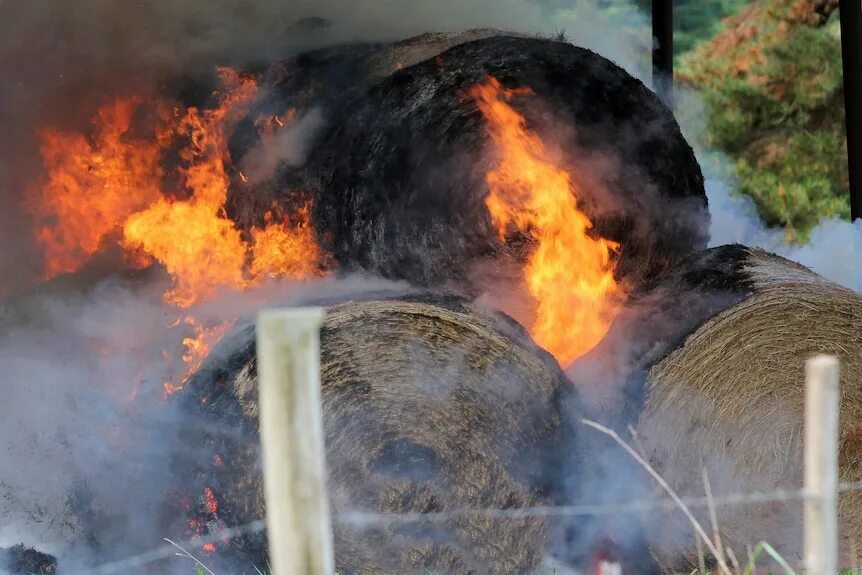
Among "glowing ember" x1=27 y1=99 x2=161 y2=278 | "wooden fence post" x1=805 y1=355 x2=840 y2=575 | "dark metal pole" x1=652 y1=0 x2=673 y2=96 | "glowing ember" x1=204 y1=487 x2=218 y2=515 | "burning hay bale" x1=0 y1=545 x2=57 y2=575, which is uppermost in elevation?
"dark metal pole" x1=652 y1=0 x2=673 y2=96

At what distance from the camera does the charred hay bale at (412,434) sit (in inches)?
148

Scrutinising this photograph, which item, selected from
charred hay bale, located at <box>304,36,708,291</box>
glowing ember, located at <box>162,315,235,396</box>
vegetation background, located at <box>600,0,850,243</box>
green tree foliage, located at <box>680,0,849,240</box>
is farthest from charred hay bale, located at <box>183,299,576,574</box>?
green tree foliage, located at <box>680,0,849,240</box>

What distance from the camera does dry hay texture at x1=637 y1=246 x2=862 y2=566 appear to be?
13.5ft

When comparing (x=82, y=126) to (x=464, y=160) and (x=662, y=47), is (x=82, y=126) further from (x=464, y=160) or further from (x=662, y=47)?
(x=662, y=47)

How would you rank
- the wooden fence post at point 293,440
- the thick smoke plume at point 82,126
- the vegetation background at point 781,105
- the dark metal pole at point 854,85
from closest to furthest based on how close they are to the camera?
1. the wooden fence post at point 293,440
2. the thick smoke plume at point 82,126
3. the dark metal pole at point 854,85
4. the vegetation background at point 781,105

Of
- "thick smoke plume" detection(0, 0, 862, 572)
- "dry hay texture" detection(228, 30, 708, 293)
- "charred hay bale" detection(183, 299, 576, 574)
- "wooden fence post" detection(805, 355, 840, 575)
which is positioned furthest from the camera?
"dry hay texture" detection(228, 30, 708, 293)

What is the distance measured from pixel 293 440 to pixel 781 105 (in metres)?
10.8

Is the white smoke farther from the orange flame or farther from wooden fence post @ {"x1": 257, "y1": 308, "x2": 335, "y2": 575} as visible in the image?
wooden fence post @ {"x1": 257, "y1": 308, "x2": 335, "y2": 575}

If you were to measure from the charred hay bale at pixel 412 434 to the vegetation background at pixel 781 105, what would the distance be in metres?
7.81

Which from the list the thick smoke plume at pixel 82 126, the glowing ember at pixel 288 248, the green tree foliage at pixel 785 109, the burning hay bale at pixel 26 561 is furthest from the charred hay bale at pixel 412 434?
the green tree foliage at pixel 785 109

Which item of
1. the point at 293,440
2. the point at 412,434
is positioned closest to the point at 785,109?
the point at 412,434

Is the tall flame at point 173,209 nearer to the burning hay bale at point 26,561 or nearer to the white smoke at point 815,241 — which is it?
the burning hay bale at point 26,561

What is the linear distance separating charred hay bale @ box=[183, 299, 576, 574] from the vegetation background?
25.6 feet

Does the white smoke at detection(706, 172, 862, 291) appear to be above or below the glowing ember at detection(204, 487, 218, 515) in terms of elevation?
above
